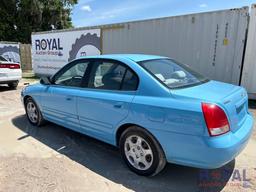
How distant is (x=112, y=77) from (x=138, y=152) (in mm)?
1143

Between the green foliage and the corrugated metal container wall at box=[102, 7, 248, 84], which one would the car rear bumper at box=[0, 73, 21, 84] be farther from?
the green foliage

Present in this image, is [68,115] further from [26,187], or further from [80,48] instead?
[80,48]

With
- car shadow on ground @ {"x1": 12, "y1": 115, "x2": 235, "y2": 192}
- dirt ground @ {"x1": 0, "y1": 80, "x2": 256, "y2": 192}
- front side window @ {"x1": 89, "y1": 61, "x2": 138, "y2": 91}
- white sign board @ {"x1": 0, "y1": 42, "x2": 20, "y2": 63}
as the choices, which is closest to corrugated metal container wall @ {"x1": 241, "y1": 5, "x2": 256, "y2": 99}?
dirt ground @ {"x1": 0, "y1": 80, "x2": 256, "y2": 192}

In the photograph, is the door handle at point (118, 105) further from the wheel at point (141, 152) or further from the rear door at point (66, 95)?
the rear door at point (66, 95)

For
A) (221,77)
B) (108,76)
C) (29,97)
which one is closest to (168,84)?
(108,76)

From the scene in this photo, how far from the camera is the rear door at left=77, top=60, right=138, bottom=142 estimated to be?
→ 3104 millimetres

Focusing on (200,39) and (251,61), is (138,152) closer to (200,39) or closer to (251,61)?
(251,61)

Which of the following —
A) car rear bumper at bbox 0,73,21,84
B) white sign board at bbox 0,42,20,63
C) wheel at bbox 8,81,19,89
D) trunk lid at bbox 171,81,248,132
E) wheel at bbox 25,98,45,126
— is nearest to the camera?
trunk lid at bbox 171,81,248,132

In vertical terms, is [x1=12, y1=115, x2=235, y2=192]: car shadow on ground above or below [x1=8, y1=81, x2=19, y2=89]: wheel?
below

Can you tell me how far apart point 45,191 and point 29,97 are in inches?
109

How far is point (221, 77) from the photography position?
770cm

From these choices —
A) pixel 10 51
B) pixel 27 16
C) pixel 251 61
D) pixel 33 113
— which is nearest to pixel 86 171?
pixel 33 113

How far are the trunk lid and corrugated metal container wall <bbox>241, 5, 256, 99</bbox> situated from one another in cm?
469

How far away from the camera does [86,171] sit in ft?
10.6
